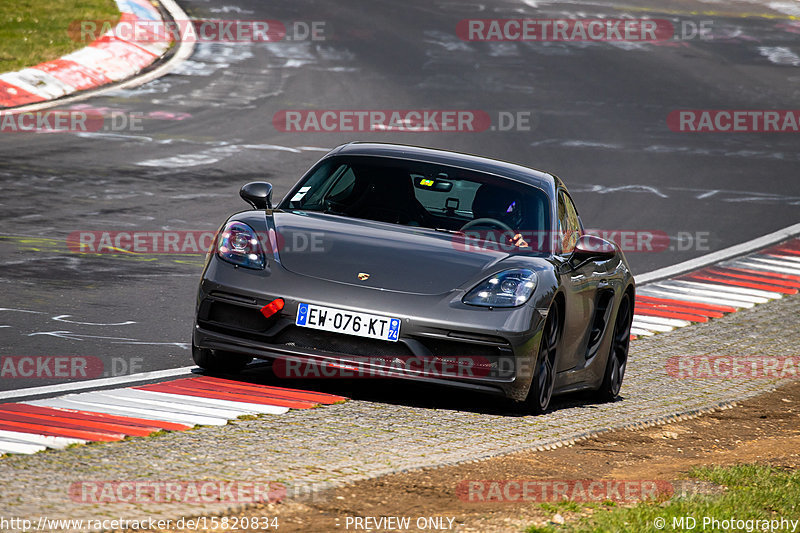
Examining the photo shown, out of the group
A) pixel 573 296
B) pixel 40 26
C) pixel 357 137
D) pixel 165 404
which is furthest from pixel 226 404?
pixel 40 26

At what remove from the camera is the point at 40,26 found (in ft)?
79.6

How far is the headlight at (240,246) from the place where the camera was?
25.2ft

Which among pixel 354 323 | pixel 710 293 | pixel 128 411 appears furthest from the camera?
pixel 710 293

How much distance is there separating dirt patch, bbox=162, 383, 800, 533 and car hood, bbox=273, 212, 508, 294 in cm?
118

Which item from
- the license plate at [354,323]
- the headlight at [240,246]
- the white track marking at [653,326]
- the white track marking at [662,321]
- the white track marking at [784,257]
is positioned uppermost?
the headlight at [240,246]

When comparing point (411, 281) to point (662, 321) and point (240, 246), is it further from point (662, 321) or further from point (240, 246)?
point (662, 321)

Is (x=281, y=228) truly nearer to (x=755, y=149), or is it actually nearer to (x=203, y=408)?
(x=203, y=408)

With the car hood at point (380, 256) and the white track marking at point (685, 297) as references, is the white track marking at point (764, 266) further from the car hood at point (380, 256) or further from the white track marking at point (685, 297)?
the car hood at point (380, 256)

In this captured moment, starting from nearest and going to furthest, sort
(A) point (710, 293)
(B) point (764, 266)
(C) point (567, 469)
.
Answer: (C) point (567, 469) → (A) point (710, 293) → (B) point (764, 266)

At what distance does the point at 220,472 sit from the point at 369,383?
2.68m

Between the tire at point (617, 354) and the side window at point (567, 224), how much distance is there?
24.0 inches

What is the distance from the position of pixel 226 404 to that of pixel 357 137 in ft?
42.4

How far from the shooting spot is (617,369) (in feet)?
30.4

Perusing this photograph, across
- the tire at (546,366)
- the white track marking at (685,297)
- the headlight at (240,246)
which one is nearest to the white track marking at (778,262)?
the white track marking at (685,297)
